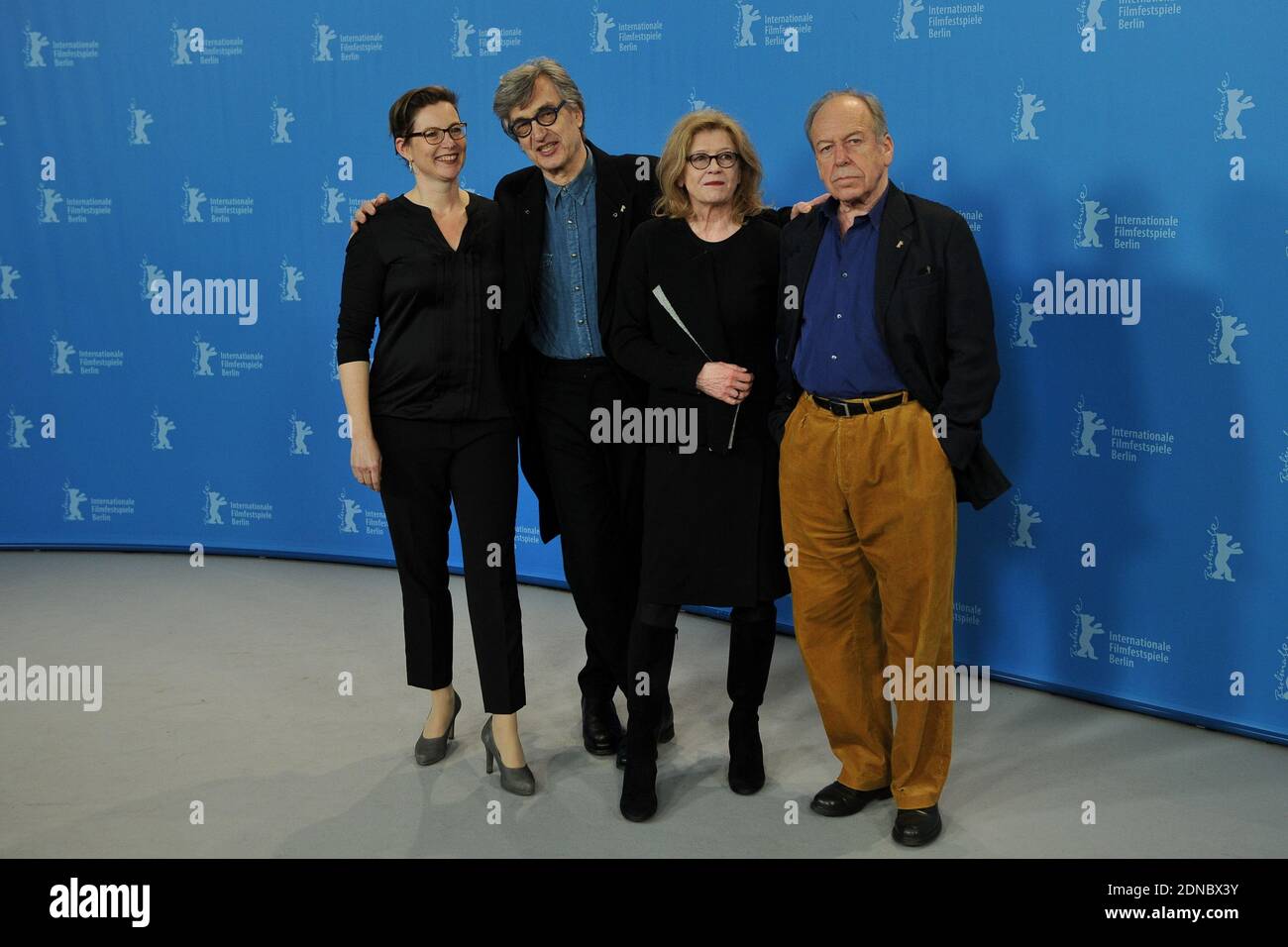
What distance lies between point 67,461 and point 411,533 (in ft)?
10.4

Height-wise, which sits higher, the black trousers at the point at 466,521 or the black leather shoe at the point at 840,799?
the black trousers at the point at 466,521

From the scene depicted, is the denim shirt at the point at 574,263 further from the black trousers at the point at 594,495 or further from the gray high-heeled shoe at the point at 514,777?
the gray high-heeled shoe at the point at 514,777

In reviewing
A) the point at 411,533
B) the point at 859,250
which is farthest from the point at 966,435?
the point at 411,533

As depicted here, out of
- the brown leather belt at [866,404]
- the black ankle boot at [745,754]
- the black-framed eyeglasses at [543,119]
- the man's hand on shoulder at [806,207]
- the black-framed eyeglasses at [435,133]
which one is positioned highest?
the black-framed eyeglasses at [543,119]

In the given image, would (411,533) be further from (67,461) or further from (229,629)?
(67,461)

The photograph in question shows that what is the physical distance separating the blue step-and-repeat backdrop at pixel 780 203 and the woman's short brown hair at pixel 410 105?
5.00 ft

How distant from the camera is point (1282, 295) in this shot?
3379 millimetres

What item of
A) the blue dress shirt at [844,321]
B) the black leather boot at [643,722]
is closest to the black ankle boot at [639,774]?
the black leather boot at [643,722]

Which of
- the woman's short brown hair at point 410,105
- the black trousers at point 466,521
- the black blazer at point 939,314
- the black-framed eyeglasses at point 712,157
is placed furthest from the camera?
the black trousers at point 466,521

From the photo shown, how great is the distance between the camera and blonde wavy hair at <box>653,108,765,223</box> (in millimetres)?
3025

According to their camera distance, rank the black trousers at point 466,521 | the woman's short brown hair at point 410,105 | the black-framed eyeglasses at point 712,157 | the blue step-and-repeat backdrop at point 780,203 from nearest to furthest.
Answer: the black-framed eyeglasses at point 712,157 < the woman's short brown hair at point 410,105 < the black trousers at point 466,521 < the blue step-and-repeat backdrop at point 780,203

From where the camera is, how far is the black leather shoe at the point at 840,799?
3.20 metres

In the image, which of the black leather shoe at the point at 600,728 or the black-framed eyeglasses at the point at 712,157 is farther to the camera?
the black leather shoe at the point at 600,728

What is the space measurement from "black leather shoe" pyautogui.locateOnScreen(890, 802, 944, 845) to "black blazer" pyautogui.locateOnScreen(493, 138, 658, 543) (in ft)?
4.09
